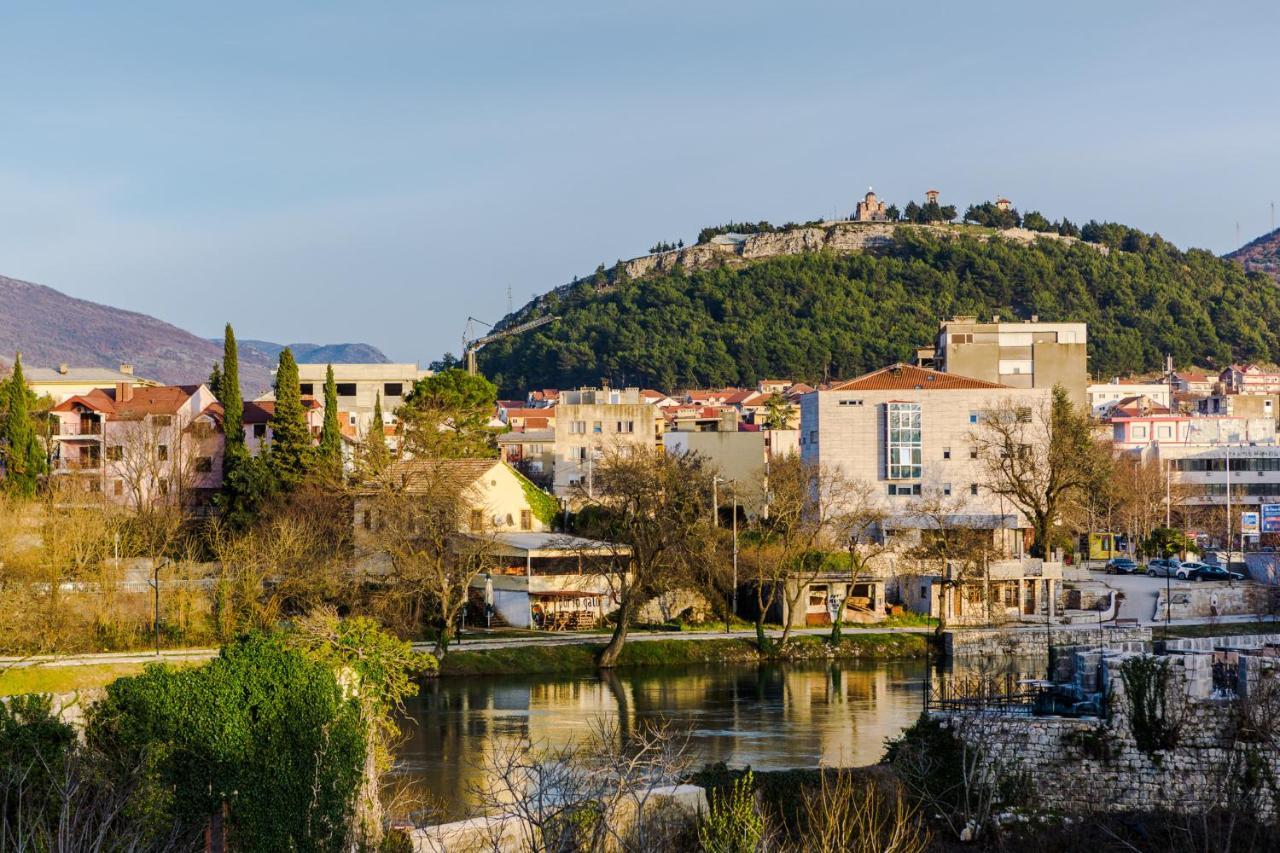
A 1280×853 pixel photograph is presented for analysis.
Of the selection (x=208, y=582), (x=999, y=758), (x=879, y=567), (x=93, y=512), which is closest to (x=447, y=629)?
(x=208, y=582)

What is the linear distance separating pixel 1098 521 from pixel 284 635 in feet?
225

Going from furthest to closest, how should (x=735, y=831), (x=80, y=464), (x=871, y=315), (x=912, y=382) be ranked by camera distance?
(x=871, y=315) < (x=912, y=382) < (x=80, y=464) < (x=735, y=831)

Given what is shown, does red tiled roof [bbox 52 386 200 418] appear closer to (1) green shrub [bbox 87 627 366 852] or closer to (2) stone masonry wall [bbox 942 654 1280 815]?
(1) green shrub [bbox 87 627 366 852]

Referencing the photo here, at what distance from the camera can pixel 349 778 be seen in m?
18.4

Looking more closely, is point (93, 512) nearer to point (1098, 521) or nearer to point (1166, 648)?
point (1166, 648)

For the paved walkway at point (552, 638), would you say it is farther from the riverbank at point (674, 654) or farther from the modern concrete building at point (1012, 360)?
the modern concrete building at point (1012, 360)

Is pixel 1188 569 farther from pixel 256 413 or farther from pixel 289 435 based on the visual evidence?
pixel 256 413

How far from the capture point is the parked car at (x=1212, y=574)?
58156 millimetres

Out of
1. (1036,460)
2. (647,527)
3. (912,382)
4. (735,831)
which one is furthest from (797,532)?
(735,831)

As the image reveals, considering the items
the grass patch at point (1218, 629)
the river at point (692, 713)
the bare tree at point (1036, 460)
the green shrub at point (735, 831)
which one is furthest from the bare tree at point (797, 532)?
the green shrub at point (735, 831)

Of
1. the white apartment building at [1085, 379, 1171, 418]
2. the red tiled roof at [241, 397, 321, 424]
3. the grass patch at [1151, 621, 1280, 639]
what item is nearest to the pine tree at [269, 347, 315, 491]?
the red tiled roof at [241, 397, 321, 424]

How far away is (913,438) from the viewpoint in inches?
2559

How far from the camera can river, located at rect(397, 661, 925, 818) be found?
31.5 meters

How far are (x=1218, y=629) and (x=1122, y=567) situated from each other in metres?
12.2
